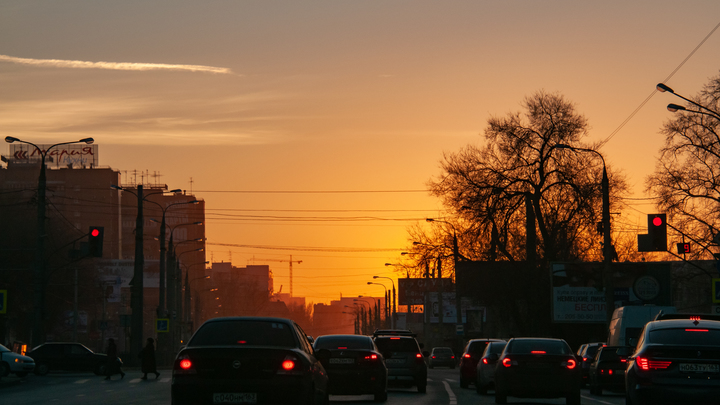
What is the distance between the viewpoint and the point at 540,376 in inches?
798

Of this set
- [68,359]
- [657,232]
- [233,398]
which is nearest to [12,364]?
[68,359]

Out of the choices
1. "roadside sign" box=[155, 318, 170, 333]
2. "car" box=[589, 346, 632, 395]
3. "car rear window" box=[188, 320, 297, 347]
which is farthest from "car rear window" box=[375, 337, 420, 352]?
"roadside sign" box=[155, 318, 170, 333]

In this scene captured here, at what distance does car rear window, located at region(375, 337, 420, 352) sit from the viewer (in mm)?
26281

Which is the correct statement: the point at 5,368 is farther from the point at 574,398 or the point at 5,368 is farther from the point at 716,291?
the point at 716,291

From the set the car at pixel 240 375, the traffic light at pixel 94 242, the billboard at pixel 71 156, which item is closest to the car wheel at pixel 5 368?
the traffic light at pixel 94 242

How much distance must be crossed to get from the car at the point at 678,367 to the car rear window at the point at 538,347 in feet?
21.1

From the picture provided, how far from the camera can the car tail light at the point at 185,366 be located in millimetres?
11922

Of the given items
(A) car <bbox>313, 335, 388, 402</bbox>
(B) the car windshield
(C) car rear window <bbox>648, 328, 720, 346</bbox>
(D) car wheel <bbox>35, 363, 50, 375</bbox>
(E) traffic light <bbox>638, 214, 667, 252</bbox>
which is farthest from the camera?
(D) car wheel <bbox>35, 363, 50, 375</bbox>

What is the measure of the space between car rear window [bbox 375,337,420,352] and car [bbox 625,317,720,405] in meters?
12.4

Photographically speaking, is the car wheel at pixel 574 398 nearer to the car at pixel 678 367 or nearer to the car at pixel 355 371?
the car at pixel 355 371

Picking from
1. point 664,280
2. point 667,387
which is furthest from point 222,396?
point 664,280

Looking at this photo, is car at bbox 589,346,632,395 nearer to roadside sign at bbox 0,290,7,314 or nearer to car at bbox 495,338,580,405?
car at bbox 495,338,580,405

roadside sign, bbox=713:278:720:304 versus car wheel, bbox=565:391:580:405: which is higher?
roadside sign, bbox=713:278:720:304

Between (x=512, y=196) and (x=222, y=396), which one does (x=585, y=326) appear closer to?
(x=512, y=196)
